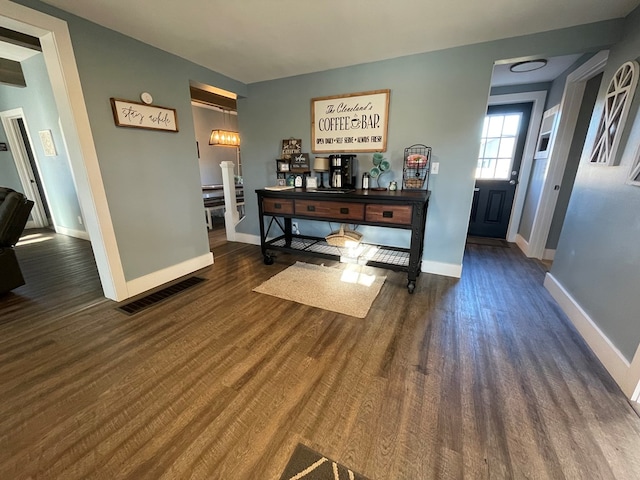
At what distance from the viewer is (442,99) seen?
2.59 metres

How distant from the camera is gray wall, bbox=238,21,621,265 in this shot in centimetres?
221

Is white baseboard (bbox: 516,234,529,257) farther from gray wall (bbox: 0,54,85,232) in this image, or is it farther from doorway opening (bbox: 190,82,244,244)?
gray wall (bbox: 0,54,85,232)

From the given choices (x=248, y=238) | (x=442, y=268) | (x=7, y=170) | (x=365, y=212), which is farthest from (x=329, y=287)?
(x=7, y=170)

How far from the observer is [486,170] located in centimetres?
422

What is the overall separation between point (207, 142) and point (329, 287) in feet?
19.0

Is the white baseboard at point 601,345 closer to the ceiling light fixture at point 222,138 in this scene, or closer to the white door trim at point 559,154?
the white door trim at point 559,154

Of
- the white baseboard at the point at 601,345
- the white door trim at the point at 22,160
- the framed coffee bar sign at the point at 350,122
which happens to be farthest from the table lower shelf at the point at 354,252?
the white door trim at the point at 22,160

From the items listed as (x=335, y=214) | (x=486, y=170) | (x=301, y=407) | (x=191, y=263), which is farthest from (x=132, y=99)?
(x=486, y=170)

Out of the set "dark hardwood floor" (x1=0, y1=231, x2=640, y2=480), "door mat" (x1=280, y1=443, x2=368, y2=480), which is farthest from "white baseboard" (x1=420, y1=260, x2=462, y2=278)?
"door mat" (x1=280, y1=443, x2=368, y2=480)

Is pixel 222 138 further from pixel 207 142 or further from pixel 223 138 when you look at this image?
pixel 207 142

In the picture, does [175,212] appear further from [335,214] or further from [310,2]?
[310,2]

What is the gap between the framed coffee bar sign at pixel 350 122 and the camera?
9.35ft

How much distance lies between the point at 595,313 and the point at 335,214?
2156 mm

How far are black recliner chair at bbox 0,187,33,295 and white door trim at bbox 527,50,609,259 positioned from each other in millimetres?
5801
